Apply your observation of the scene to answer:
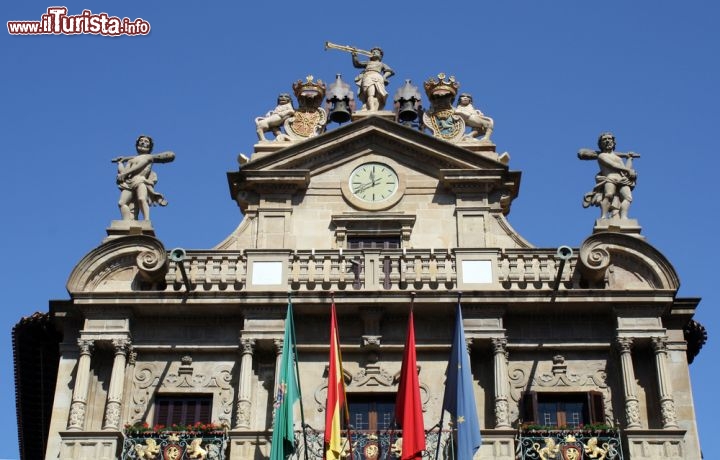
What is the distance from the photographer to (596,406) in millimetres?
29844

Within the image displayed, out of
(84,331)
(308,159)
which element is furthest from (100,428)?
(308,159)

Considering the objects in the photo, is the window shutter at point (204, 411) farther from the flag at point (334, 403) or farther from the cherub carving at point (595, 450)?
the cherub carving at point (595, 450)

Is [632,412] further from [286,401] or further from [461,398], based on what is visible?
[286,401]

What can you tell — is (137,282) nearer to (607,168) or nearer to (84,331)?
(84,331)

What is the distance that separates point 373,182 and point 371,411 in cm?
632

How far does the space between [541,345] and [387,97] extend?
832cm

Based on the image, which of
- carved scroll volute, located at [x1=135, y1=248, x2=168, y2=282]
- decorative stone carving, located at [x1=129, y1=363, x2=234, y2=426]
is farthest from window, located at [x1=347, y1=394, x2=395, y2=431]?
carved scroll volute, located at [x1=135, y1=248, x2=168, y2=282]

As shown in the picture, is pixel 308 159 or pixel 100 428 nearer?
pixel 100 428

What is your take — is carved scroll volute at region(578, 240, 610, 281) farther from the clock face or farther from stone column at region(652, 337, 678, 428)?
the clock face

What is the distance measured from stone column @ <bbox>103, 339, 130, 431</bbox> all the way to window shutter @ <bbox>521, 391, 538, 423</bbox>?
839cm

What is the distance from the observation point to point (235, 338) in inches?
1221

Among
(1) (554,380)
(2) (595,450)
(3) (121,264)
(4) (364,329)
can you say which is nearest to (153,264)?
(3) (121,264)

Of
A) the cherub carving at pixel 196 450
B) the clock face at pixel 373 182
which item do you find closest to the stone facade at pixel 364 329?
the cherub carving at pixel 196 450

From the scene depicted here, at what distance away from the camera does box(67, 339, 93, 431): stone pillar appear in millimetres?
29516
